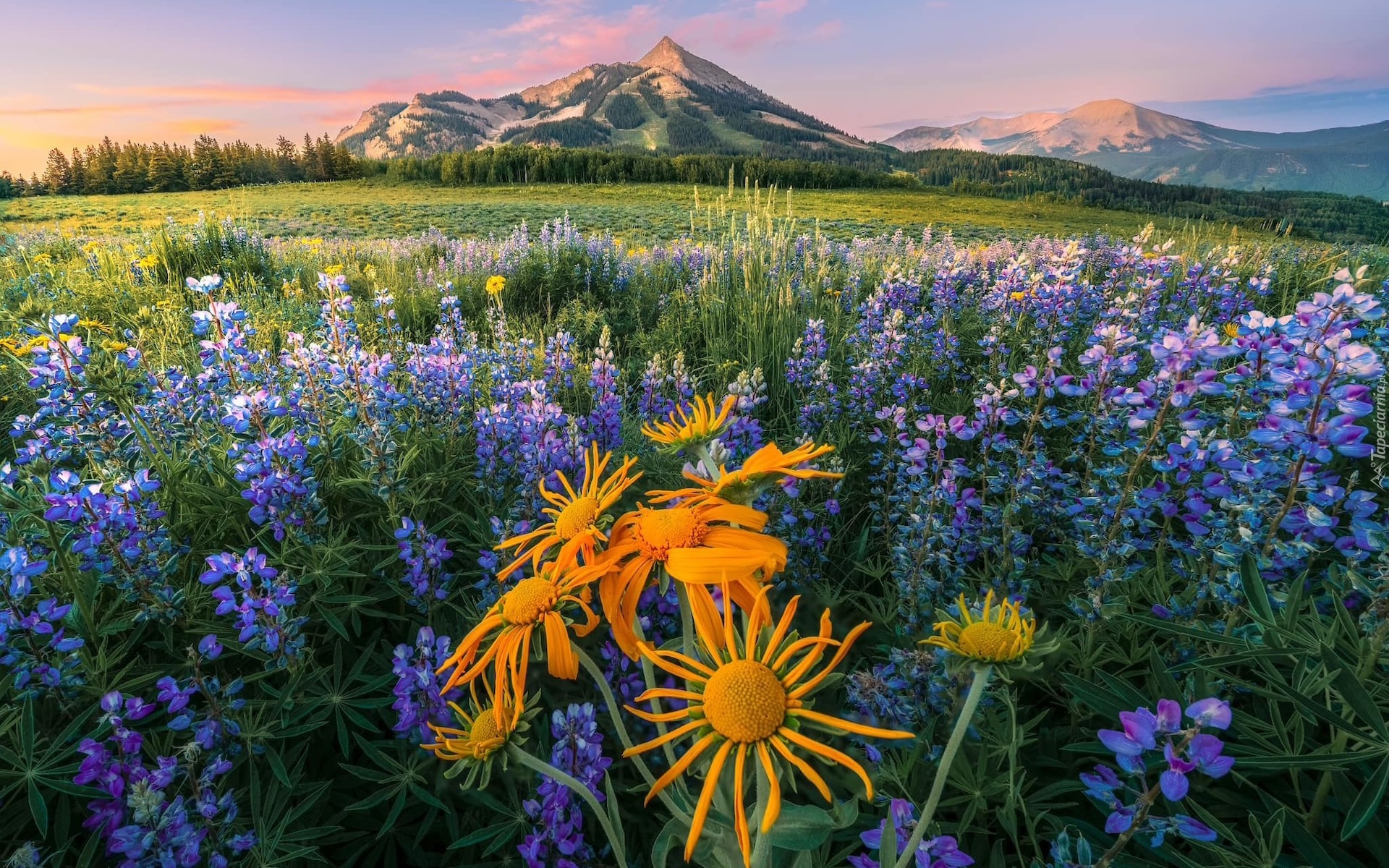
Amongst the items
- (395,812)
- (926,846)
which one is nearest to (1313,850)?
(926,846)

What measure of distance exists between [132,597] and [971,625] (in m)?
2.05

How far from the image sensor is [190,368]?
3877mm

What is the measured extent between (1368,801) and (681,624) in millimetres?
1603

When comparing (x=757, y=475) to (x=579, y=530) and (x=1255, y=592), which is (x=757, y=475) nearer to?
(x=579, y=530)

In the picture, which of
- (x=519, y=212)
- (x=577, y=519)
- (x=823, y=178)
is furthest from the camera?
(x=823, y=178)

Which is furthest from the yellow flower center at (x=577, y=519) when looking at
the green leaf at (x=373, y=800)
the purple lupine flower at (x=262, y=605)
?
the green leaf at (x=373, y=800)

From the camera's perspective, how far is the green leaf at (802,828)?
2.82ft

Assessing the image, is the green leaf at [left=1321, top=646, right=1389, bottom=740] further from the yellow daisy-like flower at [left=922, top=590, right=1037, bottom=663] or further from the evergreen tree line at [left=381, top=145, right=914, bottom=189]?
the evergreen tree line at [left=381, top=145, right=914, bottom=189]

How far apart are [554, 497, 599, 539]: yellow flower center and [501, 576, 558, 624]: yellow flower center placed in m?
0.12

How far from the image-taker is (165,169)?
179ft

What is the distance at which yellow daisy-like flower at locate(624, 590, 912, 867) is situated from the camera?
0.69 metres

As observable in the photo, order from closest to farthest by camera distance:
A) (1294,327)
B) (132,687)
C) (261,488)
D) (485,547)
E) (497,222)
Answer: (1294,327), (132,687), (261,488), (485,547), (497,222)

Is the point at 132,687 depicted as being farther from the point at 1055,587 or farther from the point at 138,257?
the point at 138,257

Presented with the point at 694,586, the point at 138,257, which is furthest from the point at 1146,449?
the point at 138,257
